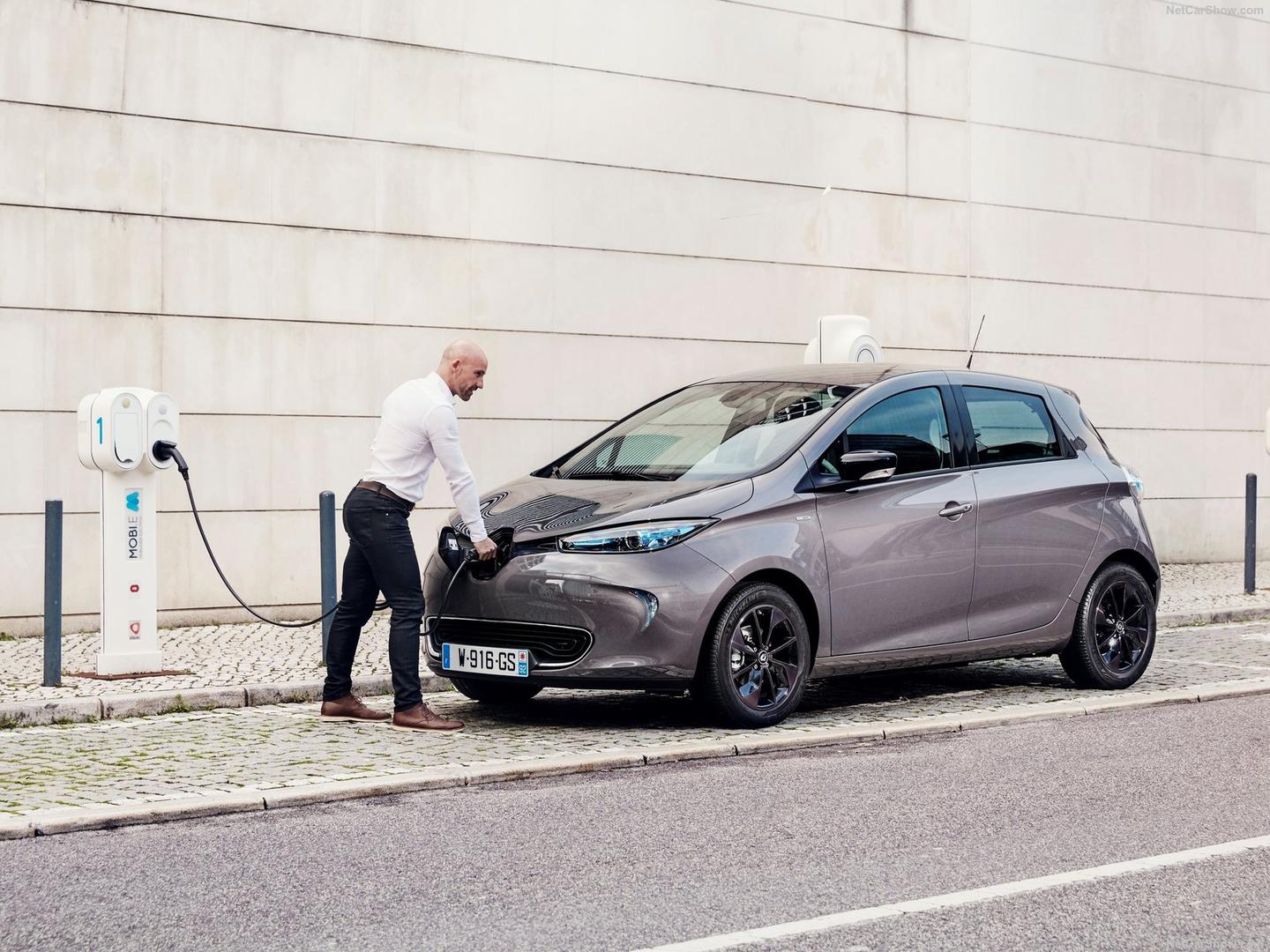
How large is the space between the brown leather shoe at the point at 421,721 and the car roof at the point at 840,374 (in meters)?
2.55

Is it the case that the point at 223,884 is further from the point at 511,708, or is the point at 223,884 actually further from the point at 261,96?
the point at 261,96

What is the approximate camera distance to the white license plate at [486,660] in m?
7.78

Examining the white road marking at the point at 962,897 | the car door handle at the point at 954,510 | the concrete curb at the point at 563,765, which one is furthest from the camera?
the car door handle at the point at 954,510

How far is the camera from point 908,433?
883 centimetres

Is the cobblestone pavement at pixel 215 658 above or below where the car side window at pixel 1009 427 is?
below

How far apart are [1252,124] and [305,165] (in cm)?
1111

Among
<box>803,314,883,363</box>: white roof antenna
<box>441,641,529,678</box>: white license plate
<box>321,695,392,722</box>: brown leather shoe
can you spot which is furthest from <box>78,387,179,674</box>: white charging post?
<box>803,314,883,363</box>: white roof antenna

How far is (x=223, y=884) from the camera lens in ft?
17.2

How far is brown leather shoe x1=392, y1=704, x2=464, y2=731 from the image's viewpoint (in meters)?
8.01

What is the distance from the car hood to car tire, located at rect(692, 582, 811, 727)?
1.44 feet

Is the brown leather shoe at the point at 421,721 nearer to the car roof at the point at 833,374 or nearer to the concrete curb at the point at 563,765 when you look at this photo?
the concrete curb at the point at 563,765

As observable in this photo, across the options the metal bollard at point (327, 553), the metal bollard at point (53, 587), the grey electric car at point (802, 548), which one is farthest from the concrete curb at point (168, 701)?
the grey electric car at point (802, 548)

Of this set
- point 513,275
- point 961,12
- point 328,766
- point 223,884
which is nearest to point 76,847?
point 223,884

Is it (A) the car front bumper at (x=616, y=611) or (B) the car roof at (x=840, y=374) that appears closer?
(A) the car front bumper at (x=616, y=611)
